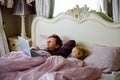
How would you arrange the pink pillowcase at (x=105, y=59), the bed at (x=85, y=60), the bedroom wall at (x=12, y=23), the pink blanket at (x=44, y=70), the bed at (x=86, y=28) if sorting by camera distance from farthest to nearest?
the bedroom wall at (x=12, y=23), the bed at (x=86, y=28), the pink pillowcase at (x=105, y=59), the bed at (x=85, y=60), the pink blanket at (x=44, y=70)

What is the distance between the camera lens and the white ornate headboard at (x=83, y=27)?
7.97 feet

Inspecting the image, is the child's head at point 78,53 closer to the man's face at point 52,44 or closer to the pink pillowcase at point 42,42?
the man's face at point 52,44

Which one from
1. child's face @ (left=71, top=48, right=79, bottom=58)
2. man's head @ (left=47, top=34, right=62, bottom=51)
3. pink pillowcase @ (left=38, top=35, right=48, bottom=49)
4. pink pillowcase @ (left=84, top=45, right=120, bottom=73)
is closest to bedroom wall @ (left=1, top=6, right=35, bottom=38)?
pink pillowcase @ (left=38, top=35, right=48, bottom=49)

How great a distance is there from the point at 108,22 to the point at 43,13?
47.1 inches

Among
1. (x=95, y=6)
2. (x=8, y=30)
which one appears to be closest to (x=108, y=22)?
(x=95, y=6)

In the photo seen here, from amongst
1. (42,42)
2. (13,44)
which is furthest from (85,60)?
(13,44)

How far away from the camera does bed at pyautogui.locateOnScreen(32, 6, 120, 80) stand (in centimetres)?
242

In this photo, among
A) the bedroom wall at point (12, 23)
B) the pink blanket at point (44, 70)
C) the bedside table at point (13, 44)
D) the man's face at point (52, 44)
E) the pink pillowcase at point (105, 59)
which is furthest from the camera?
the bedroom wall at point (12, 23)

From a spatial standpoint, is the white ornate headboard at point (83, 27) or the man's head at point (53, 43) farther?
the man's head at point (53, 43)

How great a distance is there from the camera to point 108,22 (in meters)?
2.42

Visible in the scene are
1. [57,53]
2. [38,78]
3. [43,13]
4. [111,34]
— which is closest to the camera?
[38,78]

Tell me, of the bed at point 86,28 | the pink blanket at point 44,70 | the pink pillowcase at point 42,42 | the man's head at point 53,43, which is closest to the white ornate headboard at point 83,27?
the bed at point 86,28

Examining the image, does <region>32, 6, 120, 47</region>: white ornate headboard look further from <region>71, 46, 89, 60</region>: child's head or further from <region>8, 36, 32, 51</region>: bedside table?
<region>8, 36, 32, 51</region>: bedside table

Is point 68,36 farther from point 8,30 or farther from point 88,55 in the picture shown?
point 8,30
